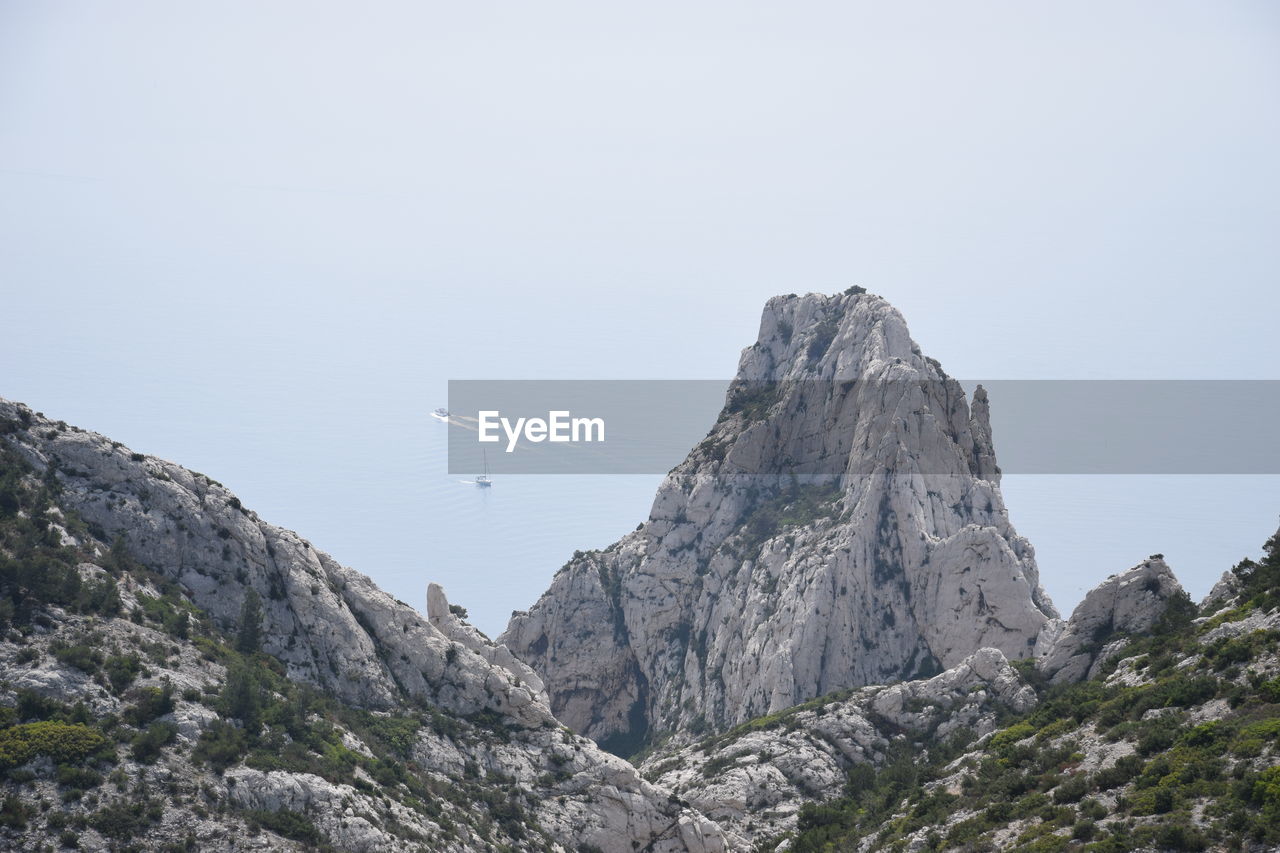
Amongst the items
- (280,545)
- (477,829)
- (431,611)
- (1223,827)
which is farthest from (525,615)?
(1223,827)

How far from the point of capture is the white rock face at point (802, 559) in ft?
363

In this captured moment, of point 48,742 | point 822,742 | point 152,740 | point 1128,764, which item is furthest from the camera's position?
point 822,742

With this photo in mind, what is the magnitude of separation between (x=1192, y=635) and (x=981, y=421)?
55.2 metres

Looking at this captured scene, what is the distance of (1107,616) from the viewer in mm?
88438

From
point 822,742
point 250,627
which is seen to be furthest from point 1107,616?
point 250,627

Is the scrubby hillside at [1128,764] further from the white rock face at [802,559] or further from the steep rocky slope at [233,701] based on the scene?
the white rock face at [802,559]

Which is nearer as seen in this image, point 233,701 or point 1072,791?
point 1072,791

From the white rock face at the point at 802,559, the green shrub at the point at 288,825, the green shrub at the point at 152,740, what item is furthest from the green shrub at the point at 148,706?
the white rock face at the point at 802,559

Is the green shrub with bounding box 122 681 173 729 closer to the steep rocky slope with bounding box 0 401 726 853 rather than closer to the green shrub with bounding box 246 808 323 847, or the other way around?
the steep rocky slope with bounding box 0 401 726 853

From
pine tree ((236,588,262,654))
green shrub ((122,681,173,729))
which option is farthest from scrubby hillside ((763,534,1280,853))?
green shrub ((122,681,173,729))

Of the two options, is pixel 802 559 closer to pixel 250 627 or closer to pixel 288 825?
pixel 250 627

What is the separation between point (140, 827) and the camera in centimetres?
6150

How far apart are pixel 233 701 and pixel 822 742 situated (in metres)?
39.7

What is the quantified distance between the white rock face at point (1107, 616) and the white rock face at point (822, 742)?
297 centimetres
